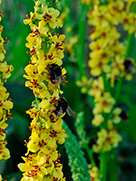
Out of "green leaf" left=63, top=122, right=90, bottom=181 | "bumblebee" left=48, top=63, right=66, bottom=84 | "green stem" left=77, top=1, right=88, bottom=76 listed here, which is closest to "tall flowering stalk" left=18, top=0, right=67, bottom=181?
"bumblebee" left=48, top=63, right=66, bottom=84

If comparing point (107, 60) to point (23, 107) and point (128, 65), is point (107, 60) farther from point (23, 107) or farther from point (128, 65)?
point (23, 107)

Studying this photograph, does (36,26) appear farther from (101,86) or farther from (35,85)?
(101,86)

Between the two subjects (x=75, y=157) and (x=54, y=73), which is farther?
(x=75, y=157)

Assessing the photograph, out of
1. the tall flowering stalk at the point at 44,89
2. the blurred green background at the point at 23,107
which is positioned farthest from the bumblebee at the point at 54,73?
the blurred green background at the point at 23,107

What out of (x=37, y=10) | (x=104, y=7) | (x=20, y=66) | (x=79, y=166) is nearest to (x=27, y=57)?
(x=20, y=66)

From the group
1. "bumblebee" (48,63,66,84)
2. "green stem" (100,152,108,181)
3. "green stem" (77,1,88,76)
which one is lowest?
"bumblebee" (48,63,66,84)

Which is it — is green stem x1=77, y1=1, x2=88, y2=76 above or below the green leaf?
above

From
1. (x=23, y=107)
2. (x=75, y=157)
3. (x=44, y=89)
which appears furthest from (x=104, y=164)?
(x=44, y=89)

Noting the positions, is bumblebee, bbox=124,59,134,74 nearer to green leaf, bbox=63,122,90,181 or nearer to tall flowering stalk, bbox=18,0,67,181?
green leaf, bbox=63,122,90,181
